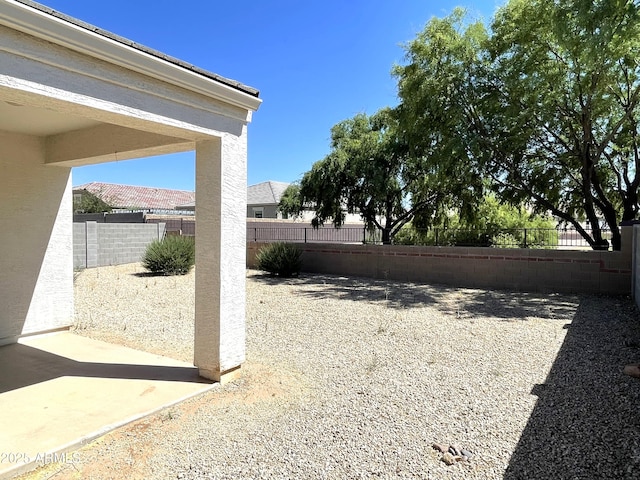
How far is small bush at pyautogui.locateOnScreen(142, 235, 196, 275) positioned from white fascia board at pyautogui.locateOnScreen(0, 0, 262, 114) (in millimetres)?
10980

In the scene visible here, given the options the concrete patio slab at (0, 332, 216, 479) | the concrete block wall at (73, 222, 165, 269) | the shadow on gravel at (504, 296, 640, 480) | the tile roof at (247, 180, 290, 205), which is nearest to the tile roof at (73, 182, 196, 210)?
the tile roof at (247, 180, 290, 205)

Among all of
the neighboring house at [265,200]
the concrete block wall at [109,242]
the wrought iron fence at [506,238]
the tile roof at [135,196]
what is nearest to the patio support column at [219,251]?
the wrought iron fence at [506,238]

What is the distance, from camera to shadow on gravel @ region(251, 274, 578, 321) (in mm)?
9117

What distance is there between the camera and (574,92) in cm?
1139

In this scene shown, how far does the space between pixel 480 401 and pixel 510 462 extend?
1139mm

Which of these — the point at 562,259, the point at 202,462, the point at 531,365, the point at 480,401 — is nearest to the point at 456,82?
the point at 562,259

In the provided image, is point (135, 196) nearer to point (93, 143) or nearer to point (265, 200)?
point (265, 200)

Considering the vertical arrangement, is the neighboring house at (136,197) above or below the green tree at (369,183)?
above

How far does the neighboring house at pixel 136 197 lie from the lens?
139ft

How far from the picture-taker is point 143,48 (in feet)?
12.8

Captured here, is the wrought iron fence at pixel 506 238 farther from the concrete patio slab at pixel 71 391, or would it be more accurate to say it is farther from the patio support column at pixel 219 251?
the concrete patio slab at pixel 71 391

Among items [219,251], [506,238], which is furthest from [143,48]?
[506,238]

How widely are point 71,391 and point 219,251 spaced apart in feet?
6.69

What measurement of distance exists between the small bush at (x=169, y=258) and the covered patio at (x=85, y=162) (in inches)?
316
